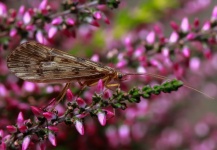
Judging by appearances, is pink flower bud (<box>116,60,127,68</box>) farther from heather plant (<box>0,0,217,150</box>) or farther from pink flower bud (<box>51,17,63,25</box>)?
pink flower bud (<box>51,17,63,25</box>)

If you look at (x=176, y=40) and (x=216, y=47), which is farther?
(x=216, y=47)

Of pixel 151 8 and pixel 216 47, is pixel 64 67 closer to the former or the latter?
pixel 216 47

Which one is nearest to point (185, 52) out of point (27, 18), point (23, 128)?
point (27, 18)

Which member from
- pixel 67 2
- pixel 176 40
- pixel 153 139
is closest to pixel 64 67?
pixel 67 2

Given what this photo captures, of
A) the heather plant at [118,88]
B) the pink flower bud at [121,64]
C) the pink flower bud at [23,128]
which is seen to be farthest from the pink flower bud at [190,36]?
the pink flower bud at [23,128]

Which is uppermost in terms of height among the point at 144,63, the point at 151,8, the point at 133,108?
the point at 151,8
